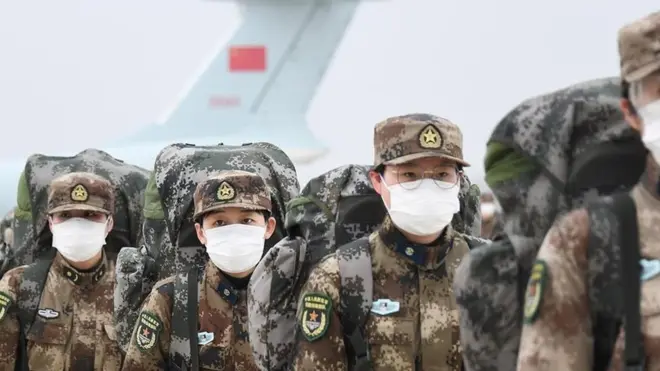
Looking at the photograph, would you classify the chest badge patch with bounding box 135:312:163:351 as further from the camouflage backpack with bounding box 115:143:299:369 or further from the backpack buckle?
the backpack buckle

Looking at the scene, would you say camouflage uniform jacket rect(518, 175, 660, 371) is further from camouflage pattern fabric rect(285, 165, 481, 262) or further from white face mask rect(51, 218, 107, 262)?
white face mask rect(51, 218, 107, 262)

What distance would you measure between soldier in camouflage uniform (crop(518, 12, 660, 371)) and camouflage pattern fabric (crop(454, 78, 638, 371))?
0.49 feet

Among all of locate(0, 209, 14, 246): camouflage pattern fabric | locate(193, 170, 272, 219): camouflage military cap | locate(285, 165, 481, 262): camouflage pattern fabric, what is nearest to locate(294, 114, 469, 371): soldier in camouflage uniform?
locate(285, 165, 481, 262): camouflage pattern fabric

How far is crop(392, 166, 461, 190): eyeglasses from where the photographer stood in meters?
3.52

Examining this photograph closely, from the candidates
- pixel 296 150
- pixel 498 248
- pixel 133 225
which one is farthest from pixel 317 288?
pixel 296 150

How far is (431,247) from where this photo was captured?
11.5 ft

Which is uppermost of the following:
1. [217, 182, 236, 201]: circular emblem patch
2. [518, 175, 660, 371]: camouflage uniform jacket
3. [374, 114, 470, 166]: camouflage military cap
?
[374, 114, 470, 166]: camouflage military cap

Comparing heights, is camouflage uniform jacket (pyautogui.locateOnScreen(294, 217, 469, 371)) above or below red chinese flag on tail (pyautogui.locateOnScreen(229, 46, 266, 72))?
below

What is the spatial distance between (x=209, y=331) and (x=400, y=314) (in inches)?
43.6

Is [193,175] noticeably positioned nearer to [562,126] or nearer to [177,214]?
[177,214]

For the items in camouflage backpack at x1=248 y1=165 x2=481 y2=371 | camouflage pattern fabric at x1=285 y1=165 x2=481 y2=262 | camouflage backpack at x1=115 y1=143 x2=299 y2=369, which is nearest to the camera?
camouflage backpack at x1=248 y1=165 x2=481 y2=371

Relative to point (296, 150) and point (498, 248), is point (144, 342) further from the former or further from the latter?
point (296, 150)

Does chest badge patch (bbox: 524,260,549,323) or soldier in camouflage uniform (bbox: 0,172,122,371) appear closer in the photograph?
chest badge patch (bbox: 524,260,549,323)

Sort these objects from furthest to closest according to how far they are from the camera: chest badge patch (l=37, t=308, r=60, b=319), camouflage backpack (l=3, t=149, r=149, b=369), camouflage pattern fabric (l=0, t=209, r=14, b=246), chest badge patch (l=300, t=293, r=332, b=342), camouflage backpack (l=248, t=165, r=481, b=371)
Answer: camouflage pattern fabric (l=0, t=209, r=14, b=246)
camouflage backpack (l=3, t=149, r=149, b=369)
chest badge patch (l=37, t=308, r=60, b=319)
camouflage backpack (l=248, t=165, r=481, b=371)
chest badge patch (l=300, t=293, r=332, b=342)
